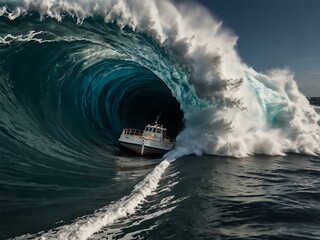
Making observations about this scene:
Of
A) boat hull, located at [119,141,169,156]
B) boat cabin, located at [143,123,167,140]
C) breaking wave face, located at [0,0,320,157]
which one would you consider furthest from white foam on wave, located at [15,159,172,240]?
boat cabin, located at [143,123,167,140]

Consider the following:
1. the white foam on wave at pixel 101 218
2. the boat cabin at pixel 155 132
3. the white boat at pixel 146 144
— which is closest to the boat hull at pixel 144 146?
the white boat at pixel 146 144

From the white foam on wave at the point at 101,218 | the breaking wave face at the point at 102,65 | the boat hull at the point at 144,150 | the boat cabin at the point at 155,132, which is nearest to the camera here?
the white foam on wave at the point at 101,218

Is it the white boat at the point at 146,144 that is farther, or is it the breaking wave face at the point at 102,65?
the white boat at the point at 146,144

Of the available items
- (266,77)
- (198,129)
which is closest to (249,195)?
(198,129)

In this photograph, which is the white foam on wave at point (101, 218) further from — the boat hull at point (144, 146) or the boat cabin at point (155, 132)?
the boat cabin at point (155, 132)

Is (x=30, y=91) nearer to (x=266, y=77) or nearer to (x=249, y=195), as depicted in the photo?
(x=249, y=195)

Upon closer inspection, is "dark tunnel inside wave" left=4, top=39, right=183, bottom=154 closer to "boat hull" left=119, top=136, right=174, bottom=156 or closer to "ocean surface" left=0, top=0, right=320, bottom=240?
"ocean surface" left=0, top=0, right=320, bottom=240

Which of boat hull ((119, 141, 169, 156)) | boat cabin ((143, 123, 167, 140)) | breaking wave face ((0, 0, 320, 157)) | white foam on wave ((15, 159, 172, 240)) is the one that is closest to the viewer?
white foam on wave ((15, 159, 172, 240))
